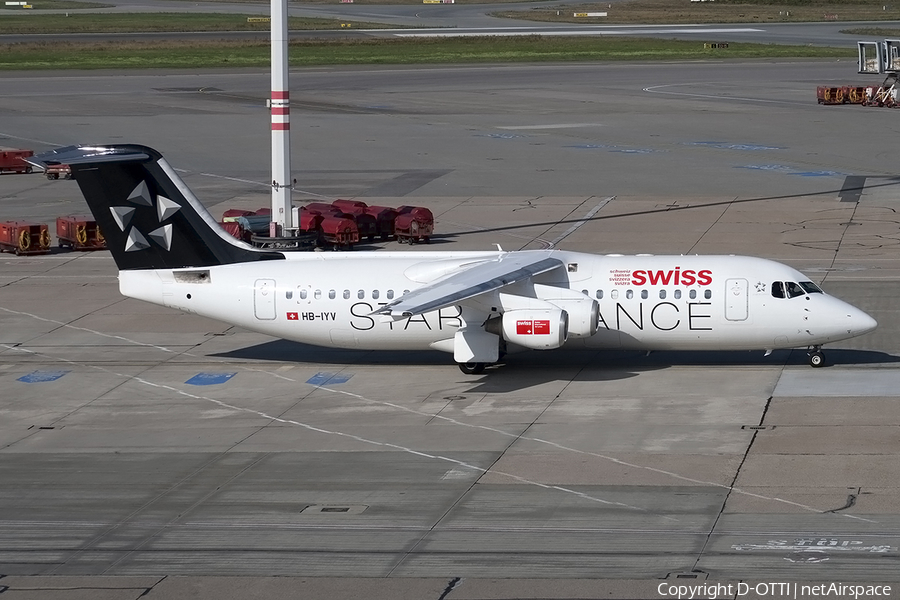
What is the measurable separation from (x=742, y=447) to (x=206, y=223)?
15.6 m

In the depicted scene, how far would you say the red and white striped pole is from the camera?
154 ft

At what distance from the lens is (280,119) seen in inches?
1875

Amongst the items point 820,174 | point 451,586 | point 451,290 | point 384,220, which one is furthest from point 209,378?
point 820,174

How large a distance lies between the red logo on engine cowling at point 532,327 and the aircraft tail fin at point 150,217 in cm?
792

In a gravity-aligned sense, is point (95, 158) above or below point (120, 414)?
above

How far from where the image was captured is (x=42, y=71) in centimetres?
11681

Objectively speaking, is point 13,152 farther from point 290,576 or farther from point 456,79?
point 290,576

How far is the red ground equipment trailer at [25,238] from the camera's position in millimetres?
50750

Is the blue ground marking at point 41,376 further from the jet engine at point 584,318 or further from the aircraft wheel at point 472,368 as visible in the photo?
the jet engine at point 584,318

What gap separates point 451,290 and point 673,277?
19.8 ft

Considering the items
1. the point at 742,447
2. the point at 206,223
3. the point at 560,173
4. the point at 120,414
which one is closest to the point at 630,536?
the point at 742,447

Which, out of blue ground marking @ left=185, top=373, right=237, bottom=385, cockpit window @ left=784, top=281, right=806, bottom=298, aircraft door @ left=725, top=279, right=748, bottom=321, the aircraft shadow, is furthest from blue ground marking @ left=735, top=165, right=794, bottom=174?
blue ground marking @ left=185, top=373, right=237, bottom=385

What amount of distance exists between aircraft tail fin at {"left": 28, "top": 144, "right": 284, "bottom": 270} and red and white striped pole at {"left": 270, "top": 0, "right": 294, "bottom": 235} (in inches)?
527

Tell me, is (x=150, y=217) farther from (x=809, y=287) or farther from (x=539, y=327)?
(x=809, y=287)
